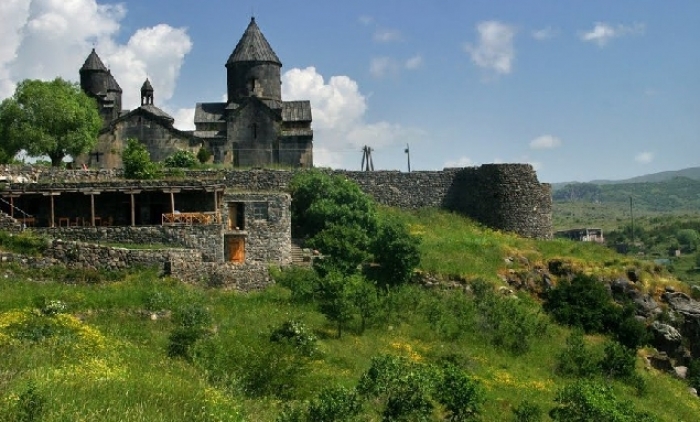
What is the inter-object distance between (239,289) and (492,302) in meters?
8.50

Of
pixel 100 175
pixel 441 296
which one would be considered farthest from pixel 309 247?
pixel 100 175

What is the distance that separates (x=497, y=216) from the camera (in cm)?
3778

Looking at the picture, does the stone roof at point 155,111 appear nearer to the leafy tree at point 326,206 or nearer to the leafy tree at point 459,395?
the leafy tree at point 326,206

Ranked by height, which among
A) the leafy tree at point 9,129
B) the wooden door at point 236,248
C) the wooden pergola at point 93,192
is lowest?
the wooden door at point 236,248

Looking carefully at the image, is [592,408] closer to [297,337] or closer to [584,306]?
[297,337]

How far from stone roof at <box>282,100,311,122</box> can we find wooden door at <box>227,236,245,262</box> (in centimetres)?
1213

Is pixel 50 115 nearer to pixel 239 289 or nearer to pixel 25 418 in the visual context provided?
pixel 239 289

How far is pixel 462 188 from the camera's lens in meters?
39.5

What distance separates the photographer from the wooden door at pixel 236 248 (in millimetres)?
29128

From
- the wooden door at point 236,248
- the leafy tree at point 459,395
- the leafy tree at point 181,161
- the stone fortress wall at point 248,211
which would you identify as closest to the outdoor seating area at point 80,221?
the stone fortress wall at point 248,211

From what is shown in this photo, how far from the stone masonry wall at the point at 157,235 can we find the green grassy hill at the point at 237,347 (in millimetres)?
3212

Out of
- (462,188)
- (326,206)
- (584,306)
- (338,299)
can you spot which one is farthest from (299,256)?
(462,188)

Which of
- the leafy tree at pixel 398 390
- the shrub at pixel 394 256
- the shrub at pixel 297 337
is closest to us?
the leafy tree at pixel 398 390

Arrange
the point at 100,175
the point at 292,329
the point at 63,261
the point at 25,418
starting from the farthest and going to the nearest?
the point at 100,175
the point at 63,261
the point at 292,329
the point at 25,418
